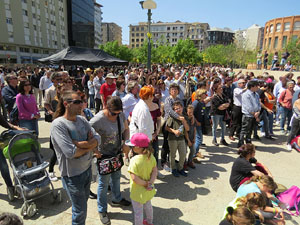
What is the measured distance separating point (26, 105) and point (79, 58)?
6.21 m

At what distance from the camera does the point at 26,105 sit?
4.43 meters

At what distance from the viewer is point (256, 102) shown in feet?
18.2

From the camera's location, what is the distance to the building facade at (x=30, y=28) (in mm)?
41219

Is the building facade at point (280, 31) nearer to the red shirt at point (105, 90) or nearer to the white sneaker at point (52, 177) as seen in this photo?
the red shirt at point (105, 90)

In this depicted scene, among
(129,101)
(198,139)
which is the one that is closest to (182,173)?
(198,139)

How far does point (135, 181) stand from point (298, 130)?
565 centimetres

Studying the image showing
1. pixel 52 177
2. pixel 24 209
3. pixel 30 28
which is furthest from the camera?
pixel 30 28

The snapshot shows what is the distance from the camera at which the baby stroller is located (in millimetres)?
3035

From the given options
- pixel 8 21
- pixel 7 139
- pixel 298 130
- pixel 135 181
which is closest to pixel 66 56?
pixel 7 139

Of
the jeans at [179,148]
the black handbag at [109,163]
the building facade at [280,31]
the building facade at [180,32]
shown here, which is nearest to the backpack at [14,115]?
the black handbag at [109,163]

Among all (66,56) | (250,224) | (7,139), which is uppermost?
(66,56)

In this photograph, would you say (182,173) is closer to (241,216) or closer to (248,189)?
(248,189)

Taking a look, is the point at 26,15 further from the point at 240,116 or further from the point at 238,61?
the point at 240,116

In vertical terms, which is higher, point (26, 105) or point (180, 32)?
point (180, 32)
